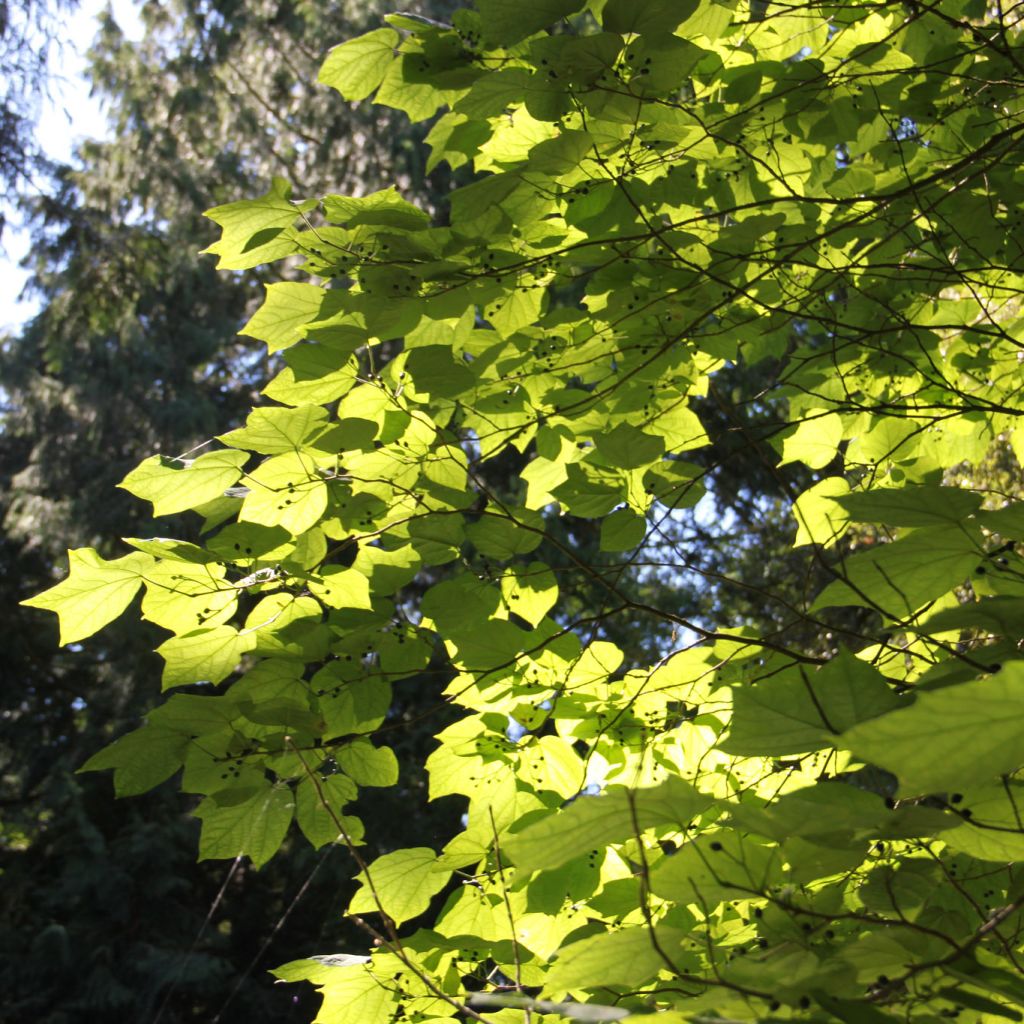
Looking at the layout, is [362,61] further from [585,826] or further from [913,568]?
[585,826]

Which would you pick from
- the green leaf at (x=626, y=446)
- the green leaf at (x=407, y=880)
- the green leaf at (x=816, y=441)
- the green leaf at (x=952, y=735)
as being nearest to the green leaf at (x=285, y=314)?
the green leaf at (x=626, y=446)

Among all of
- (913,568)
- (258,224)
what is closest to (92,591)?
(258,224)

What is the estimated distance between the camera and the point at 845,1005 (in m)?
0.62

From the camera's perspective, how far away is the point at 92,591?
52.2 inches

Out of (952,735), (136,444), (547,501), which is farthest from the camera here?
(136,444)

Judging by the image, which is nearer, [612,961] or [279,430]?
[612,961]

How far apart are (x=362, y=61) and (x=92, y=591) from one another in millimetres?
901

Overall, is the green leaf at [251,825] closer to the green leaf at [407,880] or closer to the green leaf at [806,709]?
the green leaf at [407,880]

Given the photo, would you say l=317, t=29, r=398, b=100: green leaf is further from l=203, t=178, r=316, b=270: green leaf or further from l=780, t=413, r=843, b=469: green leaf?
l=780, t=413, r=843, b=469: green leaf

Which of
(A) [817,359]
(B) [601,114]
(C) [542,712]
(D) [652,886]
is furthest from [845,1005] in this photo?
(A) [817,359]

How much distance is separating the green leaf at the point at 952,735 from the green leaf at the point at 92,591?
1049 millimetres

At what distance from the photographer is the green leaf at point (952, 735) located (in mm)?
515

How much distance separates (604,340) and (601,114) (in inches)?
17.6

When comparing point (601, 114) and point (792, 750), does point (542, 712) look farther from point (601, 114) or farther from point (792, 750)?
Answer: point (601, 114)
